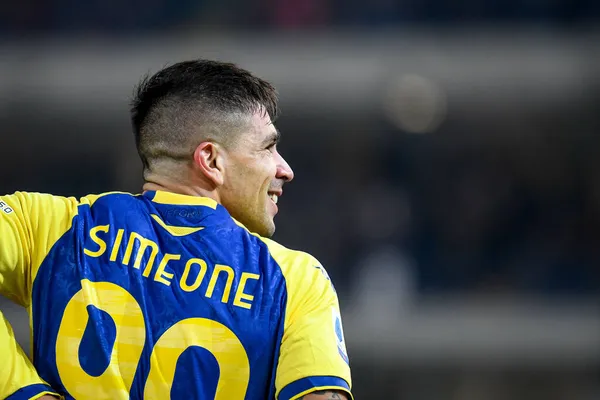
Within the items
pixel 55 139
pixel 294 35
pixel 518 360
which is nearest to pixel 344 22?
pixel 294 35

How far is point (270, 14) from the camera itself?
A: 8992 mm

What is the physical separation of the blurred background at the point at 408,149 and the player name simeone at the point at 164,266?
5989 millimetres

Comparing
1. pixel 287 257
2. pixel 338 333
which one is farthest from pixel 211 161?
pixel 338 333

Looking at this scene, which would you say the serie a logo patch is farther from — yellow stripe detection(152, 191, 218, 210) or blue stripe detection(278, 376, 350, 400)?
yellow stripe detection(152, 191, 218, 210)

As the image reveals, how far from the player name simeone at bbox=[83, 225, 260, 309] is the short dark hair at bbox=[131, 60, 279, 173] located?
354 mm

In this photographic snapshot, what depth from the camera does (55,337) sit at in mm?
2002

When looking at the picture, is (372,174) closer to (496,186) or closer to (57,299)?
(496,186)

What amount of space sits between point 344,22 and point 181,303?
23.7 ft

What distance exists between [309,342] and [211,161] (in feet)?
2.00

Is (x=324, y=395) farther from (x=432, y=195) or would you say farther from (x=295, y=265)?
(x=432, y=195)

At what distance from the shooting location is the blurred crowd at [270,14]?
8.88 meters

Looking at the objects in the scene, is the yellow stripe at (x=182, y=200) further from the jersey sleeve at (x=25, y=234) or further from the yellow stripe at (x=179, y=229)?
the jersey sleeve at (x=25, y=234)

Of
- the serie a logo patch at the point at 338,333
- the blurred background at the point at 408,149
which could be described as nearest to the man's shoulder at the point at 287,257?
the serie a logo patch at the point at 338,333

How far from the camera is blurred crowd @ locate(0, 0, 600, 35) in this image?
888 cm
